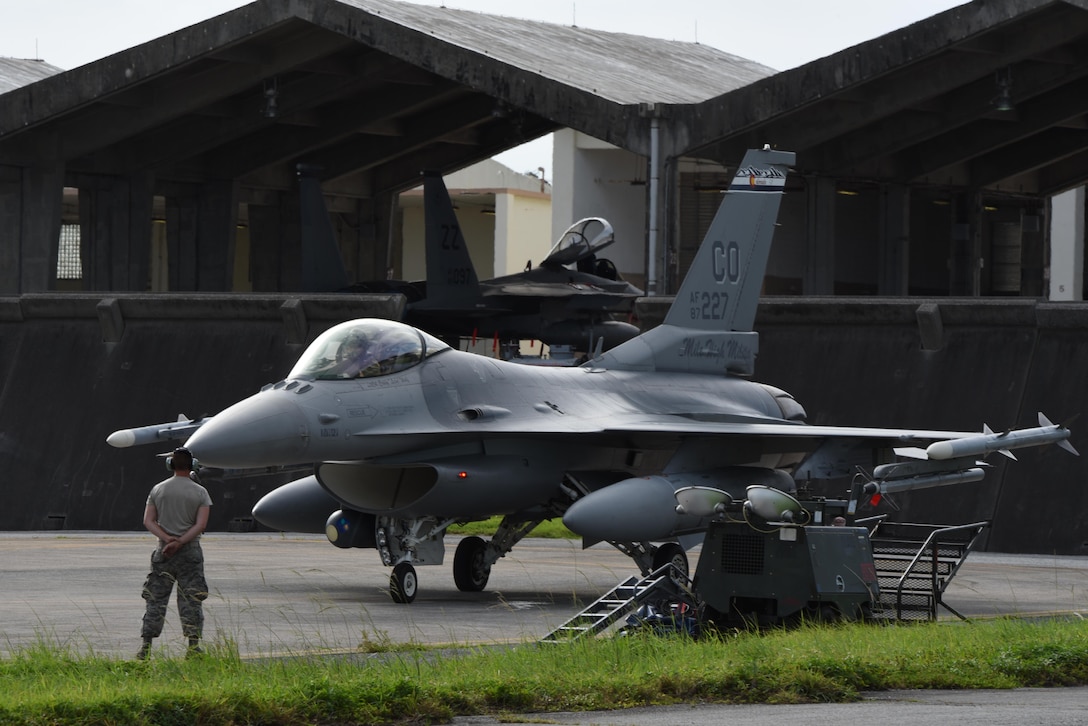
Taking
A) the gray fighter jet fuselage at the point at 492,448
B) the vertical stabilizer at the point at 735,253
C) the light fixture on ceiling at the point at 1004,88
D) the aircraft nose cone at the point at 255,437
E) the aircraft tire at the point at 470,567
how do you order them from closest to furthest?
the aircraft nose cone at the point at 255,437
the gray fighter jet fuselage at the point at 492,448
the aircraft tire at the point at 470,567
the vertical stabilizer at the point at 735,253
the light fixture on ceiling at the point at 1004,88

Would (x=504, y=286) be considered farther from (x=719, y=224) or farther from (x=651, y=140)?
(x=719, y=224)

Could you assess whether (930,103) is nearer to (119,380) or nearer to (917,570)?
(119,380)

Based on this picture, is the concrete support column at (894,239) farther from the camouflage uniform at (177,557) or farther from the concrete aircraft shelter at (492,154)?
the camouflage uniform at (177,557)

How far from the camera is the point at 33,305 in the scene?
29891mm

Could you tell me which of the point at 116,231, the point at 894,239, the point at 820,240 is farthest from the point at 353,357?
the point at 894,239

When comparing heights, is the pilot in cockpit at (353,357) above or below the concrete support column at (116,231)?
below

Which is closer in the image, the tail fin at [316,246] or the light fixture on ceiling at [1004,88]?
the light fixture on ceiling at [1004,88]

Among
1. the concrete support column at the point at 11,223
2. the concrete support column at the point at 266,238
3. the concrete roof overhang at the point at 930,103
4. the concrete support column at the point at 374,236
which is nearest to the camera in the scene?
the concrete roof overhang at the point at 930,103

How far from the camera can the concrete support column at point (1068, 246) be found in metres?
58.5

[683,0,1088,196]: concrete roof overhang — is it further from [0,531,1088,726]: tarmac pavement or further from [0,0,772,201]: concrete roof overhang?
[0,531,1088,726]: tarmac pavement

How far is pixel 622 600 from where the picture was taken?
43.4 ft

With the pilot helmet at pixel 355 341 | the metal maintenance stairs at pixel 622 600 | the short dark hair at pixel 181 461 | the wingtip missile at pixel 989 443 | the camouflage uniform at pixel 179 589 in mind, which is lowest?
the metal maintenance stairs at pixel 622 600

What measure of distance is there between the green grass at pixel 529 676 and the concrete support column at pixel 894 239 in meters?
32.6

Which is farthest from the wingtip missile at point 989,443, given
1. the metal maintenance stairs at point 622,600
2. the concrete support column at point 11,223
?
the concrete support column at point 11,223
